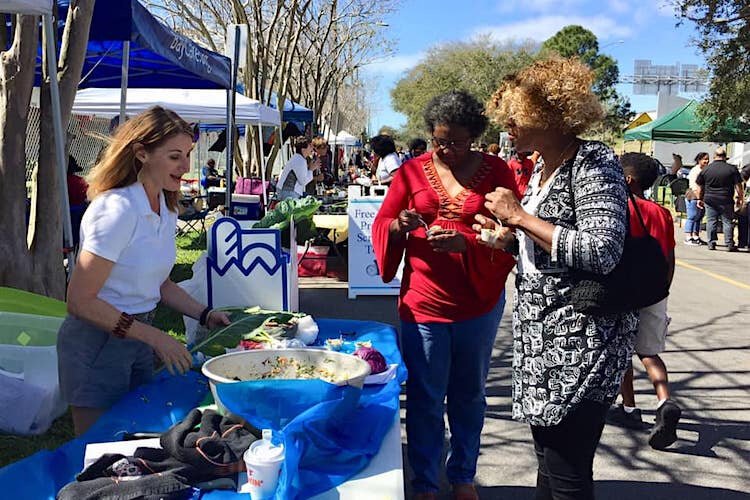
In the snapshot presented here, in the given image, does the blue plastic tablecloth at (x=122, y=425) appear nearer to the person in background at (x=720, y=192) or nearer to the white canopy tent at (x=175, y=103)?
the white canopy tent at (x=175, y=103)

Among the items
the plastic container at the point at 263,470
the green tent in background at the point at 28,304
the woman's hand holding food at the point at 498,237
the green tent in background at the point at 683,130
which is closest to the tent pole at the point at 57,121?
the green tent in background at the point at 28,304

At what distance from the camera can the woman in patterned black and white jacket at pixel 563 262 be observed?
1.99m

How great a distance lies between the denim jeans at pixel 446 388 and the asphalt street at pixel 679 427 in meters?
0.37

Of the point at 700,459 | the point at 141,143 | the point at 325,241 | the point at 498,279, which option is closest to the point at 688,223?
the point at 325,241

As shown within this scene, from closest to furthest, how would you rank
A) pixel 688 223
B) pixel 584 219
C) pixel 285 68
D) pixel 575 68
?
pixel 584 219 → pixel 575 68 → pixel 688 223 → pixel 285 68

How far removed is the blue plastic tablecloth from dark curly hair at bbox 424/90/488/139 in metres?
1.01

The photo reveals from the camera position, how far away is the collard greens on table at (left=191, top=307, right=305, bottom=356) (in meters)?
2.68

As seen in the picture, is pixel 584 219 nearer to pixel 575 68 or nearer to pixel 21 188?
pixel 575 68

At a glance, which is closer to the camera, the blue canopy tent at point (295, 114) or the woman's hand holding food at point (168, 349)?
the woman's hand holding food at point (168, 349)

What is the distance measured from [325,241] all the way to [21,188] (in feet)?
16.6

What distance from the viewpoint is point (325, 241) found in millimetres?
9367

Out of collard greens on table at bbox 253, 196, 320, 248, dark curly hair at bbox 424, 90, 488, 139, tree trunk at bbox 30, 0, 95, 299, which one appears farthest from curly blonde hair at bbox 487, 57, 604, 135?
tree trunk at bbox 30, 0, 95, 299

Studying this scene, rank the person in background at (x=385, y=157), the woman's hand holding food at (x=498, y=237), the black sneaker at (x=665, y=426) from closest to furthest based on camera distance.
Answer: the woman's hand holding food at (x=498, y=237)
the black sneaker at (x=665, y=426)
the person in background at (x=385, y=157)

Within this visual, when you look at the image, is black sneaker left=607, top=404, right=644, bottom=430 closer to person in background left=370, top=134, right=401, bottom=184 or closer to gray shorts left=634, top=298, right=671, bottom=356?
gray shorts left=634, top=298, right=671, bottom=356
